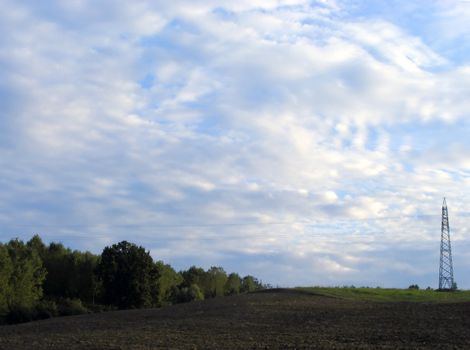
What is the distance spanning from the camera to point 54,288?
7912 cm

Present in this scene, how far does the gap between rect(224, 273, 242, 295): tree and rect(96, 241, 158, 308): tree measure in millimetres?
24544

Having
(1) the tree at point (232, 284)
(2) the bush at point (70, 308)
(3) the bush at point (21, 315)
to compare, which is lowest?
(3) the bush at point (21, 315)

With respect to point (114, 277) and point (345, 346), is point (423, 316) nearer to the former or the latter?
point (345, 346)

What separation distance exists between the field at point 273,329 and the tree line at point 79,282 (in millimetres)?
26656

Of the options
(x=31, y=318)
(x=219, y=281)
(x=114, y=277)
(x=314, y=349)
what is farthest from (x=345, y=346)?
(x=219, y=281)

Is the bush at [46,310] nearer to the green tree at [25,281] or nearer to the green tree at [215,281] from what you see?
the green tree at [25,281]

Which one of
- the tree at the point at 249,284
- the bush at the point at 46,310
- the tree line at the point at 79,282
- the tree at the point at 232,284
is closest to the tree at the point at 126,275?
the tree line at the point at 79,282

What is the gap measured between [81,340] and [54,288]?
186 ft

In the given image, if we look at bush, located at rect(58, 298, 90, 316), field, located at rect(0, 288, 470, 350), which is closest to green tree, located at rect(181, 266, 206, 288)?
bush, located at rect(58, 298, 90, 316)

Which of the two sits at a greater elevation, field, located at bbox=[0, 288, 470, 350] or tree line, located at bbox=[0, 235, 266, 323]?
tree line, located at bbox=[0, 235, 266, 323]

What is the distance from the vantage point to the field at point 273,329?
2202 cm

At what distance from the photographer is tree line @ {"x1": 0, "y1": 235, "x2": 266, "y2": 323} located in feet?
203

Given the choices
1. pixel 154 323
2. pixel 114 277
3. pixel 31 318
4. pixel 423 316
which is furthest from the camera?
pixel 114 277

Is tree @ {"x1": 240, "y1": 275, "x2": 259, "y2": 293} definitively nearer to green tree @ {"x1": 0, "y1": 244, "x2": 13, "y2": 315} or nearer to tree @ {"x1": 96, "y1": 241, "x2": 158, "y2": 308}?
tree @ {"x1": 96, "y1": 241, "x2": 158, "y2": 308}
